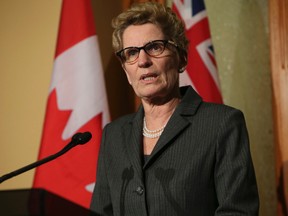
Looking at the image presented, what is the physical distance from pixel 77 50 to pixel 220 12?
82 centimetres

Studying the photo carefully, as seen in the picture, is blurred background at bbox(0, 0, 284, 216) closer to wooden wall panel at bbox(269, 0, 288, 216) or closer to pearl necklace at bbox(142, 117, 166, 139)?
wooden wall panel at bbox(269, 0, 288, 216)

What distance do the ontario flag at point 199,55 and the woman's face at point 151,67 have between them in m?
0.67

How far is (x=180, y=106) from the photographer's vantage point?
1.27 m

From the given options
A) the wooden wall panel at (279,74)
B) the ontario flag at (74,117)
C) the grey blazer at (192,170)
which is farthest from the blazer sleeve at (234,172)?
the ontario flag at (74,117)

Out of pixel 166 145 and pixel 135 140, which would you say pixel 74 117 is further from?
pixel 166 145

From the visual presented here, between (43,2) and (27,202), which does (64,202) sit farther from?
(43,2)

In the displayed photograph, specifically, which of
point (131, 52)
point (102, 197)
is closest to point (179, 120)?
point (131, 52)

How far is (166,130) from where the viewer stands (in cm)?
122

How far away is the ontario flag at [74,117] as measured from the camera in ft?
6.33

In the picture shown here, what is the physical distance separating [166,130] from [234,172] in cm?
25

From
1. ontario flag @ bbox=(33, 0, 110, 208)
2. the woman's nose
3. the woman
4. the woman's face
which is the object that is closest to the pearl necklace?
the woman

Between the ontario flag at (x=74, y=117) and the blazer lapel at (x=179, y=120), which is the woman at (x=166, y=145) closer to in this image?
the blazer lapel at (x=179, y=120)

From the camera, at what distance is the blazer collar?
1.20 metres

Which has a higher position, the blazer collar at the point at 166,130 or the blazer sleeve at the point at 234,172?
the blazer collar at the point at 166,130
